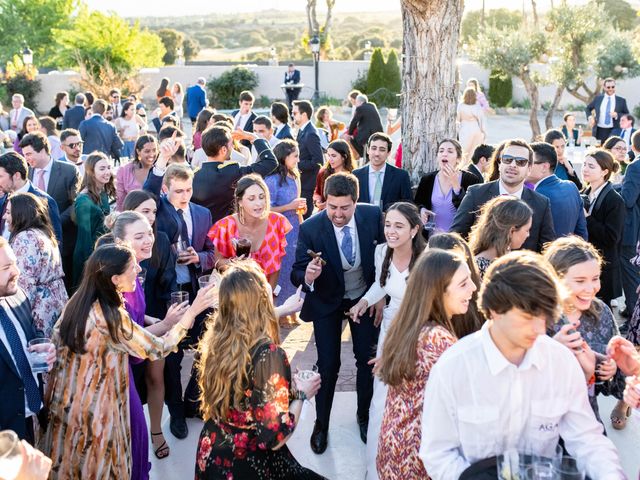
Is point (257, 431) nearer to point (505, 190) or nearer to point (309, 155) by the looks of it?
point (505, 190)

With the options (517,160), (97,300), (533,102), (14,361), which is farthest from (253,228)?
(533,102)

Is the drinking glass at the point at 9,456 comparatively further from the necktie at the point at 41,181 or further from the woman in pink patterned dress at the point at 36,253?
the necktie at the point at 41,181

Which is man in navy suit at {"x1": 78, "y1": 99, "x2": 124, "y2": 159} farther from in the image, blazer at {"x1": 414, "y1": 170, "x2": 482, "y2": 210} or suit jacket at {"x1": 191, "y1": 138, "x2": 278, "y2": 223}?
blazer at {"x1": 414, "y1": 170, "x2": 482, "y2": 210}

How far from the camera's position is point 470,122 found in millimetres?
10922

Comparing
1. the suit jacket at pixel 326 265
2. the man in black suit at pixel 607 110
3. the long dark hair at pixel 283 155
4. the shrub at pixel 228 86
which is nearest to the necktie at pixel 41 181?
the long dark hair at pixel 283 155

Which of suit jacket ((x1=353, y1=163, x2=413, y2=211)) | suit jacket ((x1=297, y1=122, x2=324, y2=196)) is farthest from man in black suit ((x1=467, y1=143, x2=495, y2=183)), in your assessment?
suit jacket ((x1=297, y1=122, x2=324, y2=196))

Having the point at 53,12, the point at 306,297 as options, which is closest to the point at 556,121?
the point at 306,297

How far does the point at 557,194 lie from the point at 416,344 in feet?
10.2

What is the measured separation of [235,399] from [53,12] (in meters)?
45.0

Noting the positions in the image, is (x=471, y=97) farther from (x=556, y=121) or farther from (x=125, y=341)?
(x=556, y=121)

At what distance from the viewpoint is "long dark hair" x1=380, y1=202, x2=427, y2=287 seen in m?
4.33

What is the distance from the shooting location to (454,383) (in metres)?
2.37

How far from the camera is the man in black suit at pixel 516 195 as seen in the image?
4926 mm

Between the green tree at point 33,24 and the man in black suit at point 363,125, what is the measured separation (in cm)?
3552
